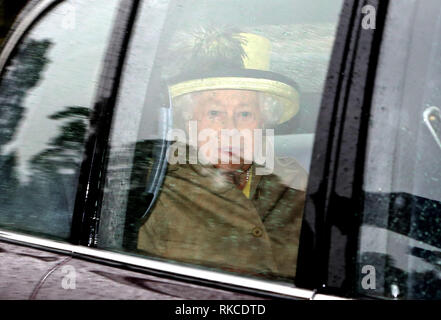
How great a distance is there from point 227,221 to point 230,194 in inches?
3.5

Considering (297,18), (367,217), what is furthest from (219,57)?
(367,217)

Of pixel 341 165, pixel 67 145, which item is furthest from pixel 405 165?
pixel 67 145

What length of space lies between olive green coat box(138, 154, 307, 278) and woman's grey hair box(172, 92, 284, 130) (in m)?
0.15

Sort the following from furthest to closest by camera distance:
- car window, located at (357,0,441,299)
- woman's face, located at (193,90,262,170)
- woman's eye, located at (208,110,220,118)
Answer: woman's eye, located at (208,110,220,118) → woman's face, located at (193,90,262,170) → car window, located at (357,0,441,299)

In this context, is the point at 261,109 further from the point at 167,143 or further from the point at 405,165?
the point at 405,165

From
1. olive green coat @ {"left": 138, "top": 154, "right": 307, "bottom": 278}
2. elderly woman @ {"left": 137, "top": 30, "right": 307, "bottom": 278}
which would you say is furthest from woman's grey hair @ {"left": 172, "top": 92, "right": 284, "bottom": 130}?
olive green coat @ {"left": 138, "top": 154, "right": 307, "bottom": 278}

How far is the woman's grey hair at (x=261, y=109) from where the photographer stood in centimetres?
174

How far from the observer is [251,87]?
1.82 m

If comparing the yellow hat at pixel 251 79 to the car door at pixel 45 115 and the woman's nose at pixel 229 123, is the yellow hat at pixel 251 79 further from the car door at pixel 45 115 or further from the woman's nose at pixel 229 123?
the car door at pixel 45 115

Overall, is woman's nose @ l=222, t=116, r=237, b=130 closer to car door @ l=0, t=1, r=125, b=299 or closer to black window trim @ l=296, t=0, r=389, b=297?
black window trim @ l=296, t=0, r=389, b=297

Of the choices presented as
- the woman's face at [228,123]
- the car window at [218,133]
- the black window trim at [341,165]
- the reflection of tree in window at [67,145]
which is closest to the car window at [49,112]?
the reflection of tree in window at [67,145]

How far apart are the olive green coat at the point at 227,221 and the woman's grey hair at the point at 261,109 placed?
0.15 m

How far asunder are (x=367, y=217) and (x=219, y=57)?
2.23 ft

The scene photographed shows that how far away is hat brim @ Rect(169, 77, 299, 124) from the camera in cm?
172
